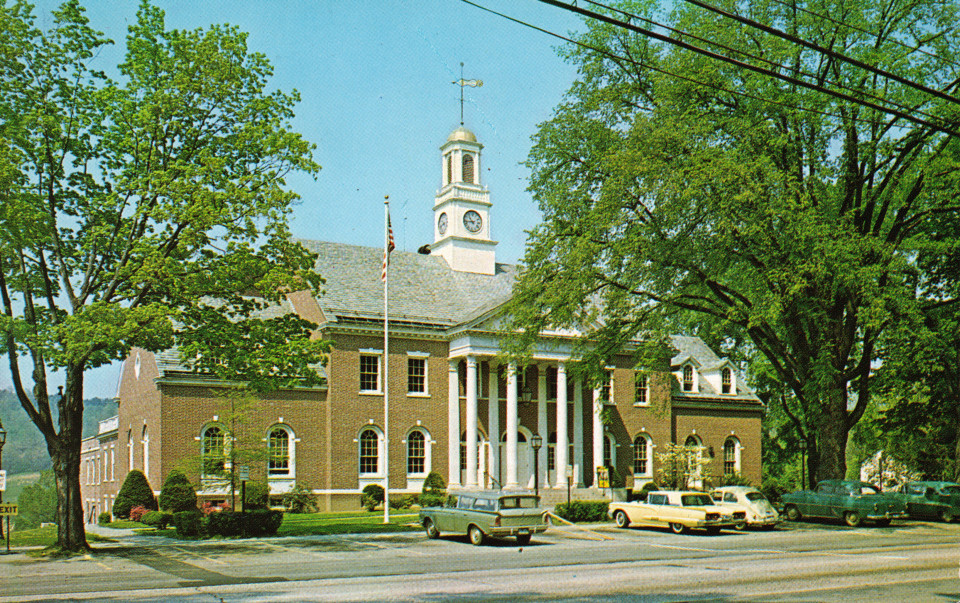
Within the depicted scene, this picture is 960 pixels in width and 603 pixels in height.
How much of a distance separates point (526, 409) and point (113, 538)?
75.9 ft

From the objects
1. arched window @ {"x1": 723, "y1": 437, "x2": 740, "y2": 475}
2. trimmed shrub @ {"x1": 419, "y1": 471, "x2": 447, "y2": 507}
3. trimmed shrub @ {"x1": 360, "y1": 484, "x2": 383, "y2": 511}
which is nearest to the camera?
trimmed shrub @ {"x1": 360, "y1": 484, "x2": 383, "y2": 511}

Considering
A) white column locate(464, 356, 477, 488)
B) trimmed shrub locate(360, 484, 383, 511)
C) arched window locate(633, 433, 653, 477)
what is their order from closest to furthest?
1. trimmed shrub locate(360, 484, 383, 511)
2. white column locate(464, 356, 477, 488)
3. arched window locate(633, 433, 653, 477)

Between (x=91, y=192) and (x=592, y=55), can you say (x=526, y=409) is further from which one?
(x=91, y=192)

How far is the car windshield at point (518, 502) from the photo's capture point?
2441 cm

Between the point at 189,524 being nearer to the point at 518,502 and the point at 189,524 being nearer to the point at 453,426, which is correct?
the point at 518,502

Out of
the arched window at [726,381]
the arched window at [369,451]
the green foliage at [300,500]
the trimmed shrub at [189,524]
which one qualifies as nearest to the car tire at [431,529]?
the trimmed shrub at [189,524]

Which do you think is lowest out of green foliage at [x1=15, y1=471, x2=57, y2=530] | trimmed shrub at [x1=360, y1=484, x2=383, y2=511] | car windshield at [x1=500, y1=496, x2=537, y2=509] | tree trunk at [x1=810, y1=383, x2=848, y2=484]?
green foliage at [x1=15, y1=471, x2=57, y2=530]

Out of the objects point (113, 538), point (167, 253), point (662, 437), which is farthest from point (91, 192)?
point (662, 437)

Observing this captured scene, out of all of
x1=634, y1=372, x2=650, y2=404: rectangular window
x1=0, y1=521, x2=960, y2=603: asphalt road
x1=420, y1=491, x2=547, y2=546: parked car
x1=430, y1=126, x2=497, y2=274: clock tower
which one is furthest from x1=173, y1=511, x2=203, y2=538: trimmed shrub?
x1=634, y1=372, x2=650, y2=404: rectangular window

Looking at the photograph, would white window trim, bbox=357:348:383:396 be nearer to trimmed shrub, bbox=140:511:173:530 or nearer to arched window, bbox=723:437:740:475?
trimmed shrub, bbox=140:511:173:530

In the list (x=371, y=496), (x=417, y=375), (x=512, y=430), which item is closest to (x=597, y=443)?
(x=512, y=430)

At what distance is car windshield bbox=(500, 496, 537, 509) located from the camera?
80.1 feet

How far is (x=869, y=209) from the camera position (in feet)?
99.4

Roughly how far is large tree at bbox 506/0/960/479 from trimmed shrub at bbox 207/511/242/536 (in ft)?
37.4
